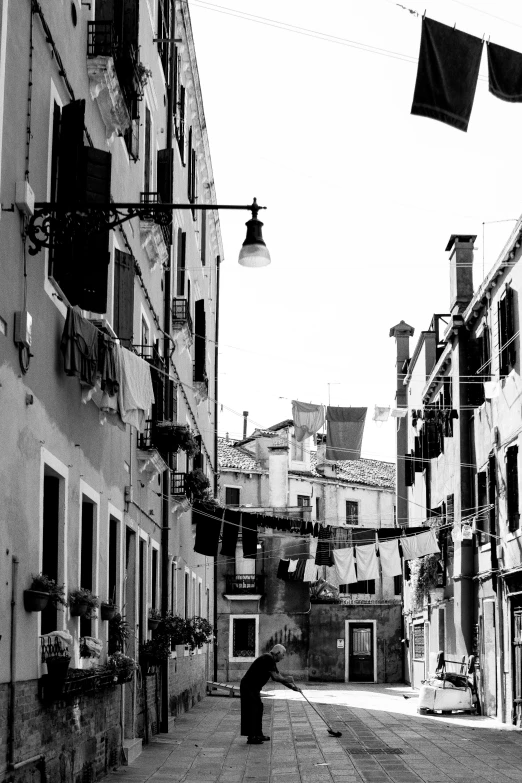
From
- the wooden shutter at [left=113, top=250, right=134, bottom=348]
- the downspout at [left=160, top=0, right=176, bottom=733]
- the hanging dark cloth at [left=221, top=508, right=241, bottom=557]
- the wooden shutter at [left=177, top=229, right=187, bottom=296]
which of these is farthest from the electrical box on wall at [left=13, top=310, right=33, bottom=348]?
the hanging dark cloth at [left=221, top=508, right=241, bottom=557]

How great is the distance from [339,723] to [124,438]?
9626 mm

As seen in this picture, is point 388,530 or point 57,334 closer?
point 57,334

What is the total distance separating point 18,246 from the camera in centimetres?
909

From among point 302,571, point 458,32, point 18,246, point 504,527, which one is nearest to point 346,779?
point 18,246

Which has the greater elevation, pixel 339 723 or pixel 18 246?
pixel 18 246

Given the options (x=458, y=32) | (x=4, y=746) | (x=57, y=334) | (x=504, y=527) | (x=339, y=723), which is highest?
(x=458, y=32)

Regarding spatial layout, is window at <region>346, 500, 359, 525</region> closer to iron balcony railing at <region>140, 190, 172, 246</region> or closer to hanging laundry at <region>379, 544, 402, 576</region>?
hanging laundry at <region>379, 544, 402, 576</region>

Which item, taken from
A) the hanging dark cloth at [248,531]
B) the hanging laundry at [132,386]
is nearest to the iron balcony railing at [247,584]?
the hanging dark cloth at [248,531]

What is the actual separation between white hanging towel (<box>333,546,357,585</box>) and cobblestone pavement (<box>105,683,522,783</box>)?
990cm

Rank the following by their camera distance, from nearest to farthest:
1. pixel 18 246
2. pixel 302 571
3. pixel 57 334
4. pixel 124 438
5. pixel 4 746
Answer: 1. pixel 4 746
2. pixel 18 246
3. pixel 57 334
4. pixel 124 438
5. pixel 302 571

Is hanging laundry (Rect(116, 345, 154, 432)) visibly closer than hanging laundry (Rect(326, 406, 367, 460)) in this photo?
Yes

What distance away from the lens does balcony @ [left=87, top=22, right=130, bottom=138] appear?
1243cm

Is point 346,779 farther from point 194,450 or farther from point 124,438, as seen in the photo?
point 194,450

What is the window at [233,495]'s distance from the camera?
174ft
